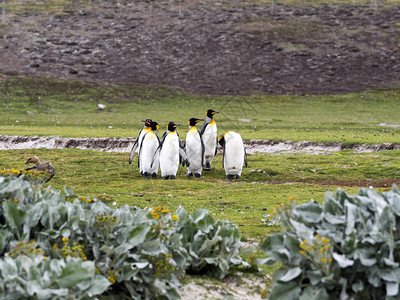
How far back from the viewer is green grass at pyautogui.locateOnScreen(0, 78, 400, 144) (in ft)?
112

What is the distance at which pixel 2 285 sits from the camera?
17.2 feet

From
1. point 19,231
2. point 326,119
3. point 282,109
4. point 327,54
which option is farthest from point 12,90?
point 19,231

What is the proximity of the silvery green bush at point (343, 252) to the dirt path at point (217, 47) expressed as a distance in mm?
45439

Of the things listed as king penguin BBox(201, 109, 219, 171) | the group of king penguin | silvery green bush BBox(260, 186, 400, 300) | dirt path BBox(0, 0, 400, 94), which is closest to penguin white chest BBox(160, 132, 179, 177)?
the group of king penguin

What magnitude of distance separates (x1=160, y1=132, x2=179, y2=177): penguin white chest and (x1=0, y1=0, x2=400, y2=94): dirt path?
33604mm

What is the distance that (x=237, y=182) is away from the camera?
17984 mm

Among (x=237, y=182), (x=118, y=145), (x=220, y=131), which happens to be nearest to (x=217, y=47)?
(x=220, y=131)

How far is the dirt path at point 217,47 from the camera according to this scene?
54.6 metres

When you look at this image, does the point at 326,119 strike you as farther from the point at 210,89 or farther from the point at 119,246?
the point at 119,246

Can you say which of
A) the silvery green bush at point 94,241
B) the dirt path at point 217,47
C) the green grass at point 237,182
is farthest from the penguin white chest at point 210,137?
the dirt path at point 217,47

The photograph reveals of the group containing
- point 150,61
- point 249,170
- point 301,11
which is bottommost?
point 249,170

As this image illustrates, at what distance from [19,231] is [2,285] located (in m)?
1.31

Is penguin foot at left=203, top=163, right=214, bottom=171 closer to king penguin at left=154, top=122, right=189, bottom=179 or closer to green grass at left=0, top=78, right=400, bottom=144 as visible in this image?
king penguin at left=154, top=122, right=189, bottom=179

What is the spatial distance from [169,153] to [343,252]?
40.7 feet
